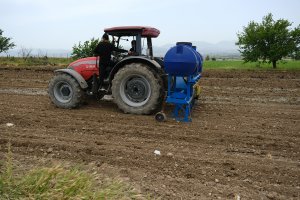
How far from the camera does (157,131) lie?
689 centimetres

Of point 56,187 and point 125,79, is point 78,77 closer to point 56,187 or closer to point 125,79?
point 125,79

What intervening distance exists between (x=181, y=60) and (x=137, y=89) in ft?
4.42

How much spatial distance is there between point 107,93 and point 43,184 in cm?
484

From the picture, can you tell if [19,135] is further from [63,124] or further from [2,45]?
[2,45]

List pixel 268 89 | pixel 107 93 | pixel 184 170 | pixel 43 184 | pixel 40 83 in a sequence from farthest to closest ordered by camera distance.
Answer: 1. pixel 40 83
2. pixel 268 89
3. pixel 107 93
4. pixel 184 170
5. pixel 43 184

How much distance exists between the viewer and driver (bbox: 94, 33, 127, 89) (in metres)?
8.09

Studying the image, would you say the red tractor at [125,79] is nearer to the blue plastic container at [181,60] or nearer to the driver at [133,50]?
the driver at [133,50]

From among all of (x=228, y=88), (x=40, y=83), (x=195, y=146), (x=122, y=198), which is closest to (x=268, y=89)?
(x=228, y=88)

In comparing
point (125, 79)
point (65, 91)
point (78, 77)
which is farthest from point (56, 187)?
point (65, 91)

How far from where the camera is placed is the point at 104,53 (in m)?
8.17

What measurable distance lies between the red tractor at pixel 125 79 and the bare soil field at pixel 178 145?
0.30 meters

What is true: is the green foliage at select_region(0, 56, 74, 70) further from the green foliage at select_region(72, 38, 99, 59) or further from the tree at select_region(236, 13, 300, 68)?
the tree at select_region(236, 13, 300, 68)

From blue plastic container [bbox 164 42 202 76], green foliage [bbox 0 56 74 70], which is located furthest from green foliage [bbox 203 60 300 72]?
blue plastic container [bbox 164 42 202 76]

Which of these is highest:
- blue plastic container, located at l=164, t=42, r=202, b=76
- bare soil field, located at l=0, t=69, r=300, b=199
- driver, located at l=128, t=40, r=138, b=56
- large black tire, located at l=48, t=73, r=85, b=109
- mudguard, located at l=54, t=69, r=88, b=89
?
driver, located at l=128, t=40, r=138, b=56
